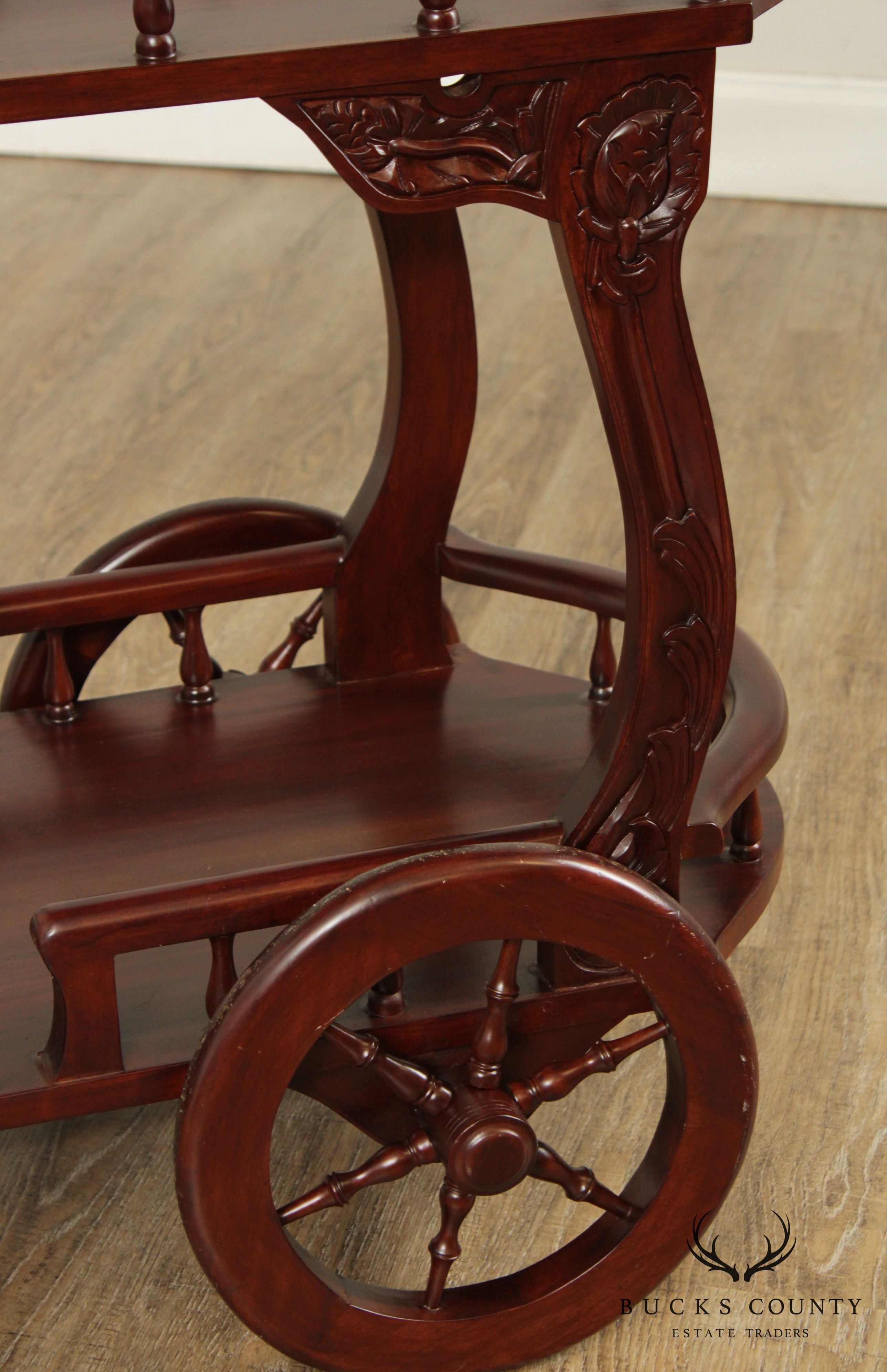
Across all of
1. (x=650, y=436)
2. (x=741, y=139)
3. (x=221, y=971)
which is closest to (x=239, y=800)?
(x=221, y=971)

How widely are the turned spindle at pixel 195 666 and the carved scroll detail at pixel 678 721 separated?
1.78 ft

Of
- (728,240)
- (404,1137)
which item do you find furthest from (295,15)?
(728,240)

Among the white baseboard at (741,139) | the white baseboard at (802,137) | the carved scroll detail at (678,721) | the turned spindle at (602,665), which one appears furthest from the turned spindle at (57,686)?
the white baseboard at (802,137)

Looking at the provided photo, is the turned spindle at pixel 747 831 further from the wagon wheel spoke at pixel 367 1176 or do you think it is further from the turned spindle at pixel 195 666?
the turned spindle at pixel 195 666

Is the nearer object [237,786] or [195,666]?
[237,786]

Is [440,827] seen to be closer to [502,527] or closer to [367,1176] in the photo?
[367,1176]

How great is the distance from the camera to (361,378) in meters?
3.04

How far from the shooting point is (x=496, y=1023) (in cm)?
114

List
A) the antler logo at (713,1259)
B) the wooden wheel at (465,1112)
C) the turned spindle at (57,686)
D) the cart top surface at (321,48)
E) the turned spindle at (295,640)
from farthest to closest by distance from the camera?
Answer: the turned spindle at (295,640) < the turned spindle at (57,686) < the antler logo at (713,1259) < the wooden wheel at (465,1112) < the cart top surface at (321,48)

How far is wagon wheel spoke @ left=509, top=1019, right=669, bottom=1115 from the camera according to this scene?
1173 mm

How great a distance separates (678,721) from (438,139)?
1.44 feet

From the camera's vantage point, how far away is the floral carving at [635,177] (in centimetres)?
100

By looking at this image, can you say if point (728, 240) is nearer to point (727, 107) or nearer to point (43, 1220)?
point (727, 107)

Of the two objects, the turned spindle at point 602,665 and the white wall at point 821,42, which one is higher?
the white wall at point 821,42
